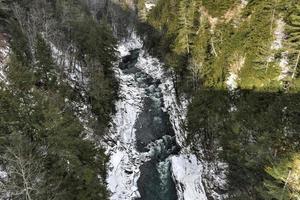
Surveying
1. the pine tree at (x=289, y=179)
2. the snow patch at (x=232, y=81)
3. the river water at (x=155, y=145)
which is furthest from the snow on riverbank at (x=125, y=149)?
the pine tree at (x=289, y=179)

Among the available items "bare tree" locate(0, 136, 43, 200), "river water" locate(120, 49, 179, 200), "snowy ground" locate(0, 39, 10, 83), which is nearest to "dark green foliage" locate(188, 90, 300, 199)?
"river water" locate(120, 49, 179, 200)

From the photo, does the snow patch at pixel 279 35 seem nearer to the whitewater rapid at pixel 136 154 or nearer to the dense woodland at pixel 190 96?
the dense woodland at pixel 190 96

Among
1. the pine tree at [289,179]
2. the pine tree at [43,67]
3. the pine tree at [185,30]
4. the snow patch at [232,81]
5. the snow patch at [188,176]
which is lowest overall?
the pine tree at [289,179]

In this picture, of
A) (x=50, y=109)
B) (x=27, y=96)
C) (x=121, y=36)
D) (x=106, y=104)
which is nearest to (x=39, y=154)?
(x=50, y=109)

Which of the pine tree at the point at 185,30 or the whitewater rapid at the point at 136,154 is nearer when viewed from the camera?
the whitewater rapid at the point at 136,154

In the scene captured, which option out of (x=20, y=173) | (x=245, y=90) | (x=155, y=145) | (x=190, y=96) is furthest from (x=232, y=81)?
(x=20, y=173)

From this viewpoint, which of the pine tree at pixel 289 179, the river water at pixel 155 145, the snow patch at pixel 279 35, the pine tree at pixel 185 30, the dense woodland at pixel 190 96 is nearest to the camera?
the pine tree at pixel 289 179

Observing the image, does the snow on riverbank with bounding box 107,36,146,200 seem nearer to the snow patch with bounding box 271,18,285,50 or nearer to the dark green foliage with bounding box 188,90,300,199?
the dark green foliage with bounding box 188,90,300,199
